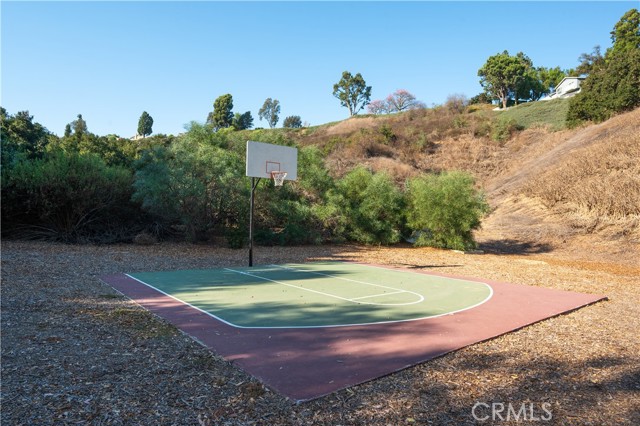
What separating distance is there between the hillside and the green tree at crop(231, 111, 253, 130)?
22.4m

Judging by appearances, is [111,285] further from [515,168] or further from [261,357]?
[515,168]

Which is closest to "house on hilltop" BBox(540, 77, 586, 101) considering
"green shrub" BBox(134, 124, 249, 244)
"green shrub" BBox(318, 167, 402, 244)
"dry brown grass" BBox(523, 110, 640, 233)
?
"dry brown grass" BBox(523, 110, 640, 233)

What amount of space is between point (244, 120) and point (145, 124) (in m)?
23.3

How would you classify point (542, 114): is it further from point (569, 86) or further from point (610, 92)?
point (569, 86)

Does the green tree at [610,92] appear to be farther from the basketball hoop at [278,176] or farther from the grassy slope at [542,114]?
the basketball hoop at [278,176]

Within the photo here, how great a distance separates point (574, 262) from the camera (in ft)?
41.7

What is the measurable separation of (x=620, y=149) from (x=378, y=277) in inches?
660

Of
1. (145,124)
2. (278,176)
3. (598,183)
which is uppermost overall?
(145,124)

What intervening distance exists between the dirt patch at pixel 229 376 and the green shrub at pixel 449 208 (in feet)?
26.6

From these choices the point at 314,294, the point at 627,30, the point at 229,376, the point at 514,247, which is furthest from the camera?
the point at 627,30

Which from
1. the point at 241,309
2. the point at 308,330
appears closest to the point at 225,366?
the point at 308,330

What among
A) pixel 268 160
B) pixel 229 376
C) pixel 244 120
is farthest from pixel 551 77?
pixel 229 376

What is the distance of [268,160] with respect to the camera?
10.7 meters

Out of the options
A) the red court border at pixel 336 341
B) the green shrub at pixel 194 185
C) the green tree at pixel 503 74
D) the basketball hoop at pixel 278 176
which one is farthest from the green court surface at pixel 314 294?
the green tree at pixel 503 74
